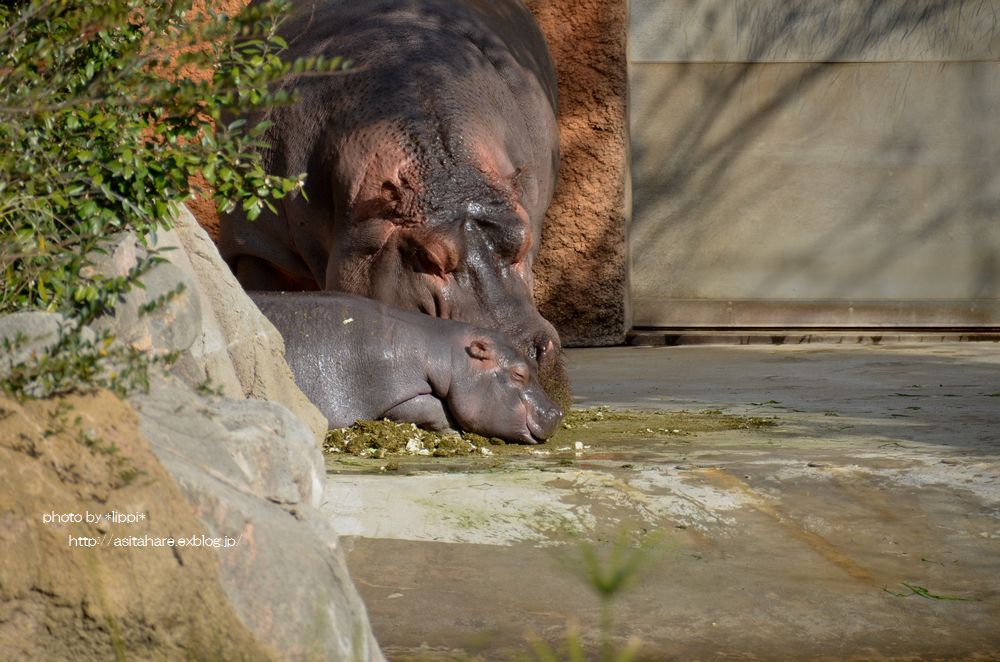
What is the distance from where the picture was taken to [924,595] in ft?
10.6

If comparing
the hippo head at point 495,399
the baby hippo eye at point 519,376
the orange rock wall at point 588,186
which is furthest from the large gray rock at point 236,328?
the orange rock wall at point 588,186

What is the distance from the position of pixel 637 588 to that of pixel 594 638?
32 centimetres

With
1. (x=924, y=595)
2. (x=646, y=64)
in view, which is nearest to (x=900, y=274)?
(x=646, y=64)

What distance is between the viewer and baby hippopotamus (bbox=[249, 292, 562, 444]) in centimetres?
506

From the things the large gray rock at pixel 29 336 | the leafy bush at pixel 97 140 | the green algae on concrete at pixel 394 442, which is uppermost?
the leafy bush at pixel 97 140

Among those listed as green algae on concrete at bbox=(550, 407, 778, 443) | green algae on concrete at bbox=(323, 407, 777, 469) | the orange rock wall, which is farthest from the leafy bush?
the orange rock wall

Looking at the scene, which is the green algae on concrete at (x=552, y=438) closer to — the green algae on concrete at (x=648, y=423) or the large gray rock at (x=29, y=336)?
the green algae on concrete at (x=648, y=423)

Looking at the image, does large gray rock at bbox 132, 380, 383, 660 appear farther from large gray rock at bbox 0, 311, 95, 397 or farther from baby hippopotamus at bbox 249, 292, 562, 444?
baby hippopotamus at bbox 249, 292, 562, 444

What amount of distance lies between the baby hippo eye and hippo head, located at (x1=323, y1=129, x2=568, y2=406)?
1.03 feet

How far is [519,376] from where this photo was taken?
5.30 meters

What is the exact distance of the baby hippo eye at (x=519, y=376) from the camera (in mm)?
5289


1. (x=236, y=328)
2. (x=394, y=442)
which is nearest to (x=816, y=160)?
(x=394, y=442)

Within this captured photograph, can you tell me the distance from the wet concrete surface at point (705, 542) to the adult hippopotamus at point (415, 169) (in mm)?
972

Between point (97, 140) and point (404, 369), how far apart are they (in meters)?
2.29
